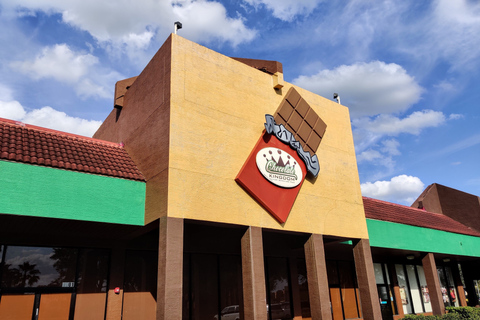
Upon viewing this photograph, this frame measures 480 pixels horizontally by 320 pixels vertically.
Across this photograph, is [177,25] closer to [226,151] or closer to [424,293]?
[226,151]

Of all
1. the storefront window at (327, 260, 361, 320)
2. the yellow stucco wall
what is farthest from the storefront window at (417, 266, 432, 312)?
the yellow stucco wall

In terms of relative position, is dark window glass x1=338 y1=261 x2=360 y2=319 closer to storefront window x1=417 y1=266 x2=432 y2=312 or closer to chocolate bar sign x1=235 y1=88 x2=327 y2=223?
storefront window x1=417 y1=266 x2=432 y2=312

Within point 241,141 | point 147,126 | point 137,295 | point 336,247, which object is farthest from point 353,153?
point 137,295

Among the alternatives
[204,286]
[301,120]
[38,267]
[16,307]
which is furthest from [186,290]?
[301,120]

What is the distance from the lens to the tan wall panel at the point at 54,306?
1323 cm

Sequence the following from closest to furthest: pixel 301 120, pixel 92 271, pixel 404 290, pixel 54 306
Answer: pixel 54 306, pixel 92 271, pixel 301 120, pixel 404 290

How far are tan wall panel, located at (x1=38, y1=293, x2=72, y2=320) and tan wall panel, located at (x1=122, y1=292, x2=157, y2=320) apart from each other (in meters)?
2.05

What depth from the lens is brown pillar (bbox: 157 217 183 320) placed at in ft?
35.6

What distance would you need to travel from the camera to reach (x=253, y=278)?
12.9 m

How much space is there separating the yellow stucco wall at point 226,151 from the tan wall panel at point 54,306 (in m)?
5.78

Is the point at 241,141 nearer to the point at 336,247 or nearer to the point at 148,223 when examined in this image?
the point at 148,223

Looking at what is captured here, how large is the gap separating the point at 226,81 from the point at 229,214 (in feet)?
17.1

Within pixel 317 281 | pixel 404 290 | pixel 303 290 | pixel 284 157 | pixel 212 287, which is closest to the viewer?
pixel 317 281

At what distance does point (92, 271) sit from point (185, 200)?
5421mm
